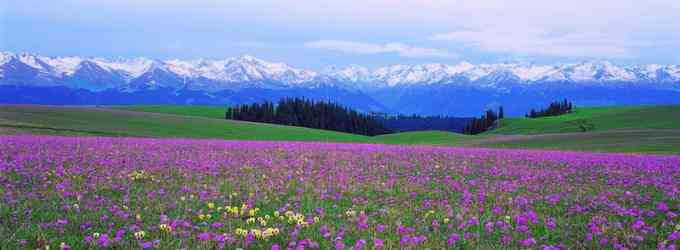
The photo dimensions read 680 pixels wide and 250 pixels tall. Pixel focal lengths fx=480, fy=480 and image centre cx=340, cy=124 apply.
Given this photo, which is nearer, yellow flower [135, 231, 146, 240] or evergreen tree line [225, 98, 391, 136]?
yellow flower [135, 231, 146, 240]

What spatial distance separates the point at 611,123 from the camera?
128m

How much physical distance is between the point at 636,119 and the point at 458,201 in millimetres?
137667

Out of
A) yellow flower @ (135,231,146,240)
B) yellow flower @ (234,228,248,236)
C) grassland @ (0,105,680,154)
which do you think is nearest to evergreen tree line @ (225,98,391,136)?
grassland @ (0,105,680,154)

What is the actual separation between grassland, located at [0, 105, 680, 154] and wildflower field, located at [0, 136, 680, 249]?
120 ft

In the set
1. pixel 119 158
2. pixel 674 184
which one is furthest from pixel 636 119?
pixel 119 158

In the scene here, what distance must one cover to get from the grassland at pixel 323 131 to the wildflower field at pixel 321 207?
3650 centimetres

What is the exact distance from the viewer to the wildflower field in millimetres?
7570

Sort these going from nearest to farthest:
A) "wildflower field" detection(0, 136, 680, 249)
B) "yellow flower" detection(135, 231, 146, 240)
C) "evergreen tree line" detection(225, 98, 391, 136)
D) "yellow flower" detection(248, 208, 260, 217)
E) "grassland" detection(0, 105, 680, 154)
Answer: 1. "yellow flower" detection(135, 231, 146, 240)
2. "wildflower field" detection(0, 136, 680, 249)
3. "yellow flower" detection(248, 208, 260, 217)
4. "grassland" detection(0, 105, 680, 154)
5. "evergreen tree line" detection(225, 98, 391, 136)

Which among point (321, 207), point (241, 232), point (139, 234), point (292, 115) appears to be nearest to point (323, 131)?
point (292, 115)

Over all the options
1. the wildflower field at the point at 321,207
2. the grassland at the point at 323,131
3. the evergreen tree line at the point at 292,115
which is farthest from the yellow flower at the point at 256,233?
the evergreen tree line at the point at 292,115

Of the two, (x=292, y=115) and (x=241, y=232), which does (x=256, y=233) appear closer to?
(x=241, y=232)

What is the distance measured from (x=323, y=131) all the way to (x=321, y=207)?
10137cm

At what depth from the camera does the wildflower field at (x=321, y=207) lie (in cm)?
757

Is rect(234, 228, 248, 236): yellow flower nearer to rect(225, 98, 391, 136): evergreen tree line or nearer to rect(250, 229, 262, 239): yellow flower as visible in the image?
rect(250, 229, 262, 239): yellow flower
